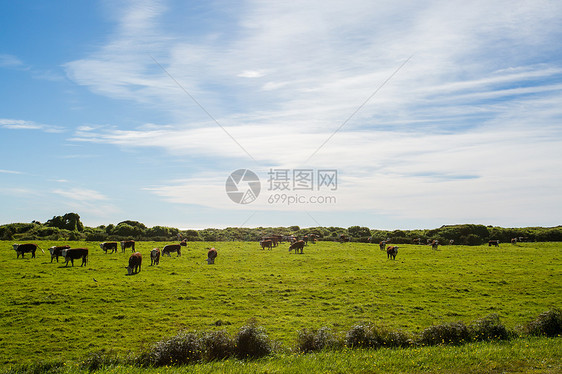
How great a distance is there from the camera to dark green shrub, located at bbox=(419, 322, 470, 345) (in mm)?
17453

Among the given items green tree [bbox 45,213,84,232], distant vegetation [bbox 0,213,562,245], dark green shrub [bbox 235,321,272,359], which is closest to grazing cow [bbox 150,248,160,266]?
dark green shrub [bbox 235,321,272,359]

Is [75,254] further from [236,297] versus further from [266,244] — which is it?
[266,244]

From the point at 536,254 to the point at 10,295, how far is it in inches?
2180

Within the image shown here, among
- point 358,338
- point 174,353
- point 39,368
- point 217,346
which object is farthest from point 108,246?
point 358,338

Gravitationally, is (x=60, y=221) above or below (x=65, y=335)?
above

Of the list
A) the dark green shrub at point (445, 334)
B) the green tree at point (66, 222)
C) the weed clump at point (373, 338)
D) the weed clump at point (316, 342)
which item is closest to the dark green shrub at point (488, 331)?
the dark green shrub at point (445, 334)

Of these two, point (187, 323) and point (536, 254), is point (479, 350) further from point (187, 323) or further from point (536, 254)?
point (536, 254)

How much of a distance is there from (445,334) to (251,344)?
9.41 metres

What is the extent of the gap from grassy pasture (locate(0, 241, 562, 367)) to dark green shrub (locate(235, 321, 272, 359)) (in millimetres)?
2397

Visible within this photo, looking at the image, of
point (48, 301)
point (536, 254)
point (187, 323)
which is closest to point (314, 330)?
point (187, 323)

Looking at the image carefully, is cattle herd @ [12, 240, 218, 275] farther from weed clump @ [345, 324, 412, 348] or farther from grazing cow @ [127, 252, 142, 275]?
weed clump @ [345, 324, 412, 348]

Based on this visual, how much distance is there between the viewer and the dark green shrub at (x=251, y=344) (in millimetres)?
15709

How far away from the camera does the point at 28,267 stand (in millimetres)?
31812

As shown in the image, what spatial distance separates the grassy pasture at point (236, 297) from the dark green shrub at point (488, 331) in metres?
2.97
